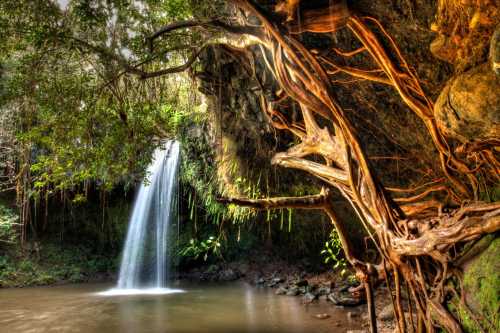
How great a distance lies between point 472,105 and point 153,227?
11.0 metres

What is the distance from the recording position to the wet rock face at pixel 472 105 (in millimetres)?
1868

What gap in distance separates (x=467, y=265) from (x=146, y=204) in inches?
414

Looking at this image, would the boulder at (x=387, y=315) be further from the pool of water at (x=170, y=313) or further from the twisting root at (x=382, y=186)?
the twisting root at (x=382, y=186)

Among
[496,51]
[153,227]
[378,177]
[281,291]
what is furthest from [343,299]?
[153,227]

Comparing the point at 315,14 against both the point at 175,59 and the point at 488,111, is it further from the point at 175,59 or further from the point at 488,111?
the point at 175,59

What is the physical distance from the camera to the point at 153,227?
38.5ft

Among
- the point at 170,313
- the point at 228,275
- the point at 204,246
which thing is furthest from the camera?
the point at 228,275

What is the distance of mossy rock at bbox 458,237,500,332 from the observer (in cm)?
198

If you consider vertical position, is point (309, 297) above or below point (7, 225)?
below

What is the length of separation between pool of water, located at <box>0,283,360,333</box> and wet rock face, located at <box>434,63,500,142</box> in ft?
12.9

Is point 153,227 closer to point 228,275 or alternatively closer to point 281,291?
point 228,275

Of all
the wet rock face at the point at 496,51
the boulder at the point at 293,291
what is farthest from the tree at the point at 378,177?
the boulder at the point at 293,291

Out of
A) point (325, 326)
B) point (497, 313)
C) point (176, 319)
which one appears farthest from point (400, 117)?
point (176, 319)

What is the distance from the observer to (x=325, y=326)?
5.40 metres
